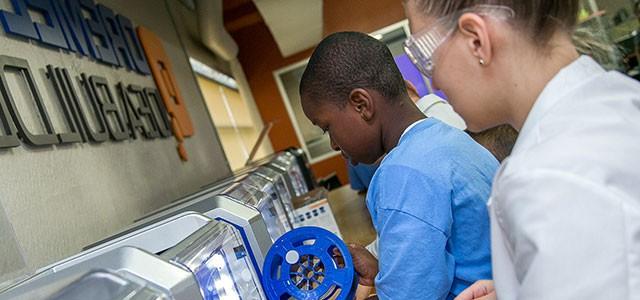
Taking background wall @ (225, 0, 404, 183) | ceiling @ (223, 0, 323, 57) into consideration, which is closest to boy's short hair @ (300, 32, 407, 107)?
ceiling @ (223, 0, 323, 57)

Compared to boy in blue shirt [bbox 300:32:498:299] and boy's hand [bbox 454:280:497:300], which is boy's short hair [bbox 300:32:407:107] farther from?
boy's hand [bbox 454:280:497:300]

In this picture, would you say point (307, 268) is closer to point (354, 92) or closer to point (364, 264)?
point (364, 264)

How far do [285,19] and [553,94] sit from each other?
6.42m

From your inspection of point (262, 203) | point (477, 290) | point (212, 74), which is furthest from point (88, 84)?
point (212, 74)

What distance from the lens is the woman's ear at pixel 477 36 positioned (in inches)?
32.3

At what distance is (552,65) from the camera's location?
822 millimetres

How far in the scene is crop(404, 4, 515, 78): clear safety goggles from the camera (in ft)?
2.68

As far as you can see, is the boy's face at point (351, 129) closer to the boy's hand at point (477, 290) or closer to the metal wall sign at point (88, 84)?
the boy's hand at point (477, 290)

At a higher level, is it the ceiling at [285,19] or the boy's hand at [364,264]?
the ceiling at [285,19]

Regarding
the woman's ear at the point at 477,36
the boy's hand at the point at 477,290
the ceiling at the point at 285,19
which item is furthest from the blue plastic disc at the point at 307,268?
the ceiling at the point at 285,19

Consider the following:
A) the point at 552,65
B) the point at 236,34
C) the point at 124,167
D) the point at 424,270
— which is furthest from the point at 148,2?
the point at 236,34

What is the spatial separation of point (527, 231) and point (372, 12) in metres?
6.85

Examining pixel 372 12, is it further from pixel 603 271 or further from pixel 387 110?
pixel 603 271

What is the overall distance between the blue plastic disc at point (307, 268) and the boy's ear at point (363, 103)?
0.96 ft
